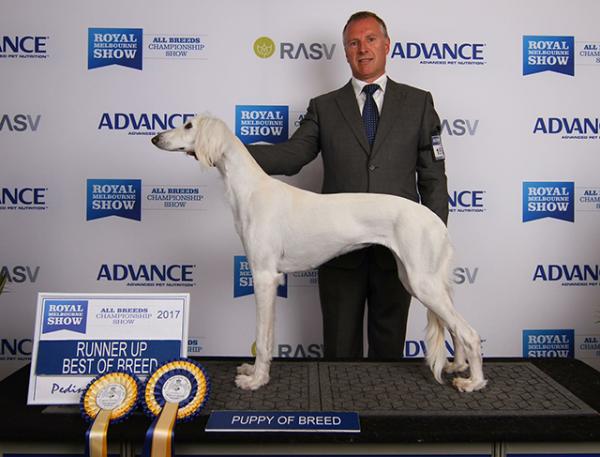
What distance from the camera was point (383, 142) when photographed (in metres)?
2.29

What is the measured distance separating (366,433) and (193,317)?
1.98 metres

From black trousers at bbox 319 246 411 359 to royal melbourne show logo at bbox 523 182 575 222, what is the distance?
50.4 inches

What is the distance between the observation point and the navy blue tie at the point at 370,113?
2.35 metres

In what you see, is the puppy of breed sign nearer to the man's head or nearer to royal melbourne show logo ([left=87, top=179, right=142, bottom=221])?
the man's head

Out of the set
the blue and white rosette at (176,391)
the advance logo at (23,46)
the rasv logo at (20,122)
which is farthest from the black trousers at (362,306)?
the advance logo at (23,46)

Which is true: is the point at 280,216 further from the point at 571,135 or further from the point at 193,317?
the point at 571,135

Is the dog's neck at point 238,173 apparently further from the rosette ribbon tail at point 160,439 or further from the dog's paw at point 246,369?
the rosette ribbon tail at point 160,439

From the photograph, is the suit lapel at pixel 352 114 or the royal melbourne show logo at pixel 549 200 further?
the royal melbourne show logo at pixel 549 200

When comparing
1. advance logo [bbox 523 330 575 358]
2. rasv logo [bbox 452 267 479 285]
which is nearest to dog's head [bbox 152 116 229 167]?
rasv logo [bbox 452 267 479 285]

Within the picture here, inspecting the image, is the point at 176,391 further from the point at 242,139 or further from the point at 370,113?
the point at 242,139

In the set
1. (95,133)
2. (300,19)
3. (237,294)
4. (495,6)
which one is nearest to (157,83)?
(95,133)

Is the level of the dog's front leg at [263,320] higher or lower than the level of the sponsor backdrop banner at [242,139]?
lower

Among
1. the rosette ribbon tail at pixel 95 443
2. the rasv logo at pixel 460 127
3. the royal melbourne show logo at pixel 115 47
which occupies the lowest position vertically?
the rosette ribbon tail at pixel 95 443

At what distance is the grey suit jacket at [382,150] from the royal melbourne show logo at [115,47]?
4.44 ft
